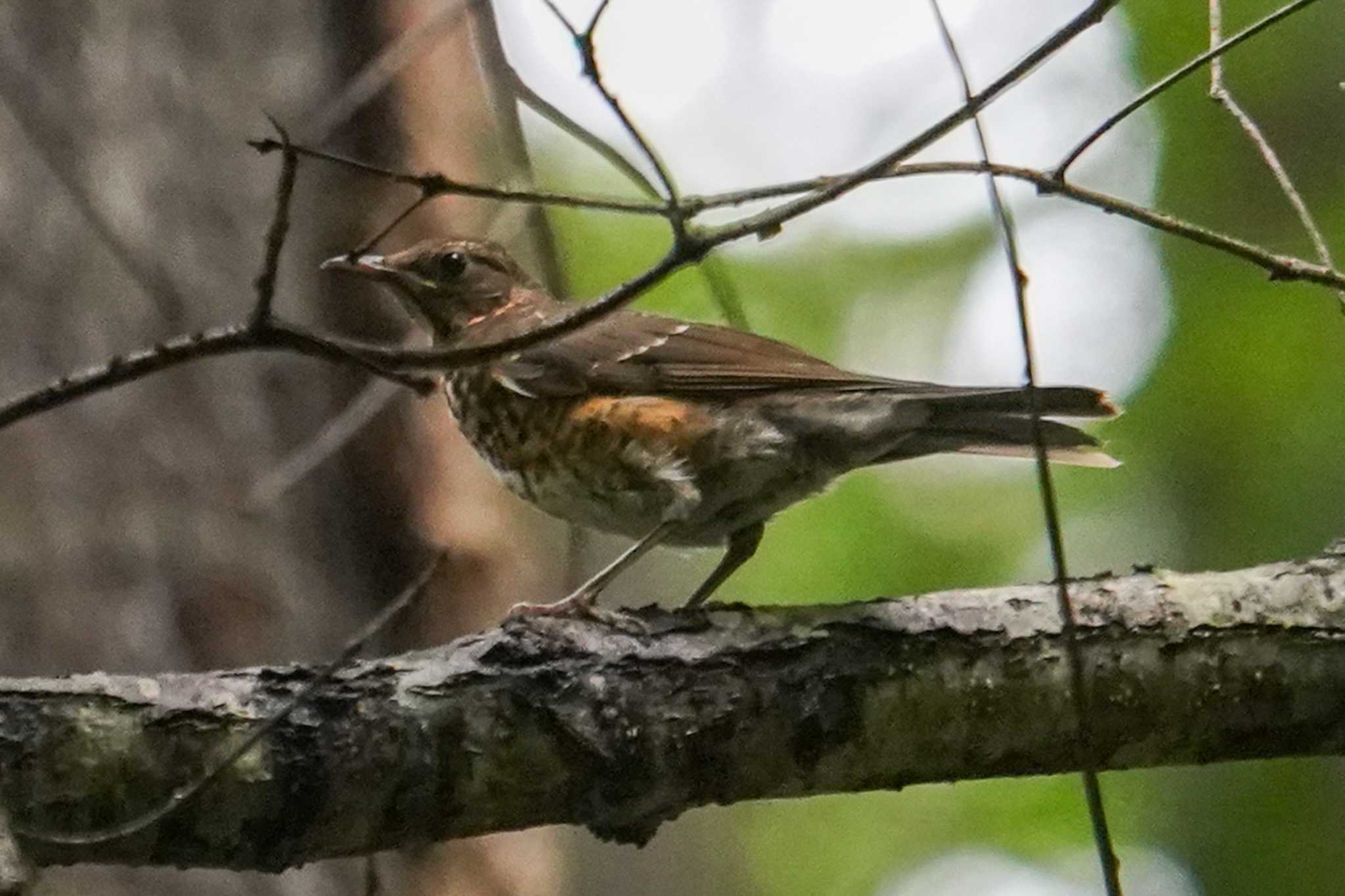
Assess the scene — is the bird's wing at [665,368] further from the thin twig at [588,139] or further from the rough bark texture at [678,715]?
the rough bark texture at [678,715]

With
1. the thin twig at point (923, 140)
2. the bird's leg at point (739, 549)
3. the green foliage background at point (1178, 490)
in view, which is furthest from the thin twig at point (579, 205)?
the green foliage background at point (1178, 490)

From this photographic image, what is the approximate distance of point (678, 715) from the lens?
2332mm

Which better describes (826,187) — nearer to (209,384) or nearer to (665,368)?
(665,368)

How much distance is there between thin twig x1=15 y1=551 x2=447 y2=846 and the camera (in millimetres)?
1923

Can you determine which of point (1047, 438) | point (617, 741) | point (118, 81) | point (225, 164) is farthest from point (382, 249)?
point (617, 741)

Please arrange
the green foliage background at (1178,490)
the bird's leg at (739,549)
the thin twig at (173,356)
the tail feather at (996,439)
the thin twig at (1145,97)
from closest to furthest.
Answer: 1. the thin twig at (173,356)
2. the thin twig at (1145,97)
3. the tail feather at (996,439)
4. the bird's leg at (739,549)
5. the green foliage background at (1178,490)

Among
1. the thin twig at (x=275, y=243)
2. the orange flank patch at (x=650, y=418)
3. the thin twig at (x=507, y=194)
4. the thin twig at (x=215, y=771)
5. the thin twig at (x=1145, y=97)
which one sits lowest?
the thin twig at (x=215, y=771)

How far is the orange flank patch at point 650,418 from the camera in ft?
10.3

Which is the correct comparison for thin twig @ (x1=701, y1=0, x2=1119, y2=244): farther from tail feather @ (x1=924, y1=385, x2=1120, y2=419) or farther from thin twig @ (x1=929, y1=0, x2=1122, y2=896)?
tail feather @ (x1=924, y1=385, x2=1120, y2=419)

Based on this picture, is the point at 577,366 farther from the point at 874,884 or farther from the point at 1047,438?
the point at 874,884

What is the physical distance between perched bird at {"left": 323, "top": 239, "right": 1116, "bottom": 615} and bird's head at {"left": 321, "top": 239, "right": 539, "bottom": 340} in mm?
456

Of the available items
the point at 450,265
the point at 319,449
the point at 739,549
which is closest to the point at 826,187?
the point at 739,549

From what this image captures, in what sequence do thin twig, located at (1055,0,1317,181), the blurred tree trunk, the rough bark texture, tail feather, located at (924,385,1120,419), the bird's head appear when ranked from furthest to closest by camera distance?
the blurred tree trunk → the bird's head → tail feather, located at (924,385,1120,419) → the rough bark texture → thin twig, located at (1055,0,1317,181)

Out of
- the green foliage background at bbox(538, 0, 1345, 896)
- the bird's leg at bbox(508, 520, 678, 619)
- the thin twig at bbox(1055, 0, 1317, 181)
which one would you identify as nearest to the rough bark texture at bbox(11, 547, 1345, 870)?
the bird's leg at bbox(508, 520, 678, 619)
